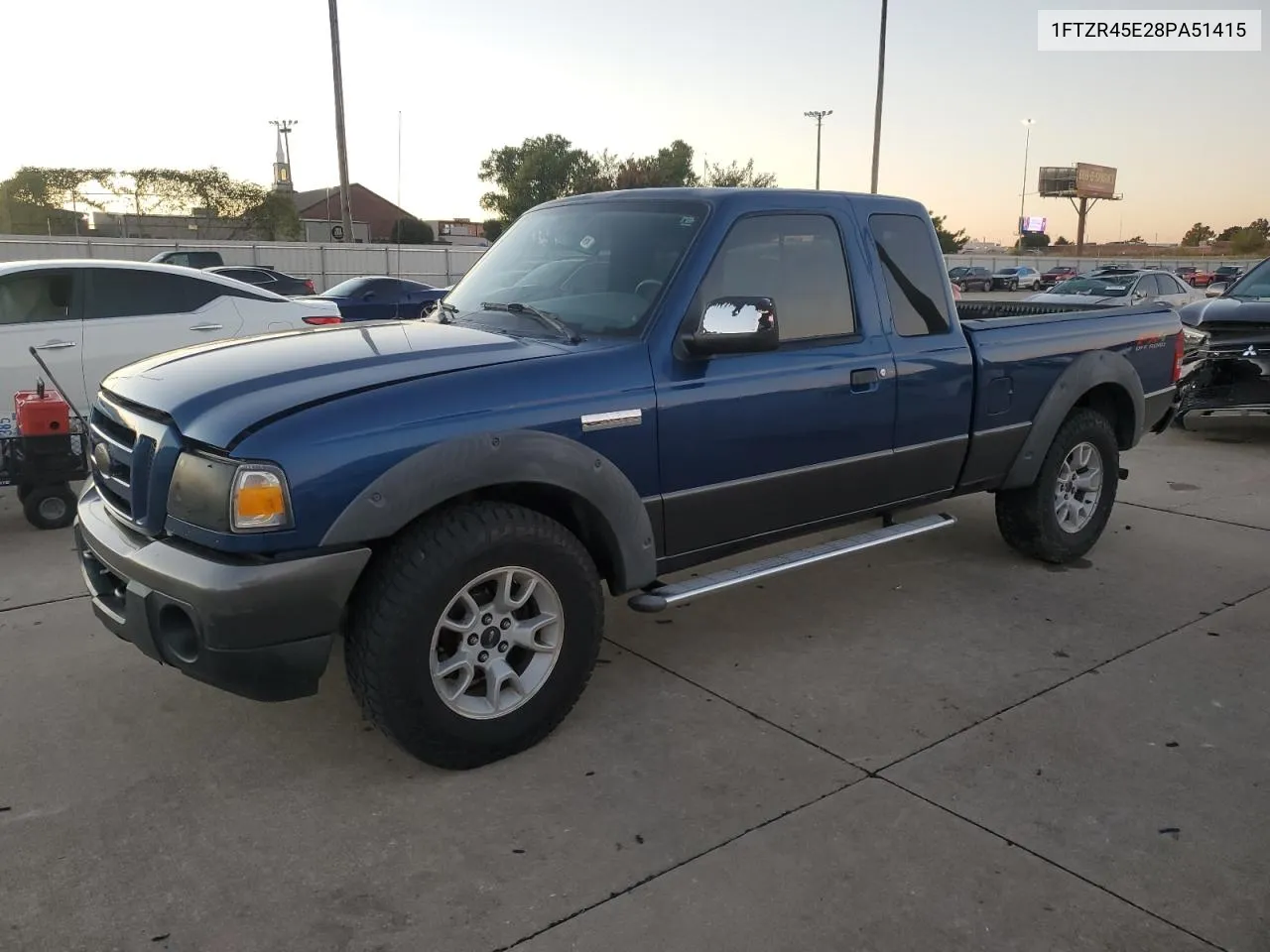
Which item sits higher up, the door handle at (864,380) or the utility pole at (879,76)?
the utility pole at (879,76)

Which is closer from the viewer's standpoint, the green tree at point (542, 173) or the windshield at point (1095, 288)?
the windshield at point (1095, 288)

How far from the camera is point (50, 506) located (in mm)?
6223

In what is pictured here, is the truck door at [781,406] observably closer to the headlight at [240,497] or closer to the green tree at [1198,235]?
the headlight at [240,497]

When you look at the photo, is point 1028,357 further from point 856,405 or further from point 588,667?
point 588,667

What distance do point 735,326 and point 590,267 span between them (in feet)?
2.52

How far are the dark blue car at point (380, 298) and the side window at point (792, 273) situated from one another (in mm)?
13584

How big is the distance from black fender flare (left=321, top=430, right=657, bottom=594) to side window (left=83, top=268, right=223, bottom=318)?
5099mm

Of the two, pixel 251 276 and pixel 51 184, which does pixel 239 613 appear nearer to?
pixel 251 276

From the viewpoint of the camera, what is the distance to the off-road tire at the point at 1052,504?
17.3 ft

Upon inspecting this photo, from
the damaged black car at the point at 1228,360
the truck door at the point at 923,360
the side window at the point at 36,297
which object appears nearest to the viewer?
the truck door at the point at 923,360

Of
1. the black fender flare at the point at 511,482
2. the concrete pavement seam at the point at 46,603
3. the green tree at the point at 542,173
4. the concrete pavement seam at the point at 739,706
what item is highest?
the green tree at the point at 542,173

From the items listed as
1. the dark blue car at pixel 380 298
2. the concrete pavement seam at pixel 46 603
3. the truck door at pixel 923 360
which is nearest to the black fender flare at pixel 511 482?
the truck door at pixel 923 360

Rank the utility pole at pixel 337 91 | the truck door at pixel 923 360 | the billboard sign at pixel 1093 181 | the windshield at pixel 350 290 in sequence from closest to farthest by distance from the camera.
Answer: the truck door at pixel 923 360 → the windshield at pixel 350 290 → the utility pole at pixel 337 91 → the billboard sign at pixel 1093 181

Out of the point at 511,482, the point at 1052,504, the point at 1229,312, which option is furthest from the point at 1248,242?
the point at 511,482
